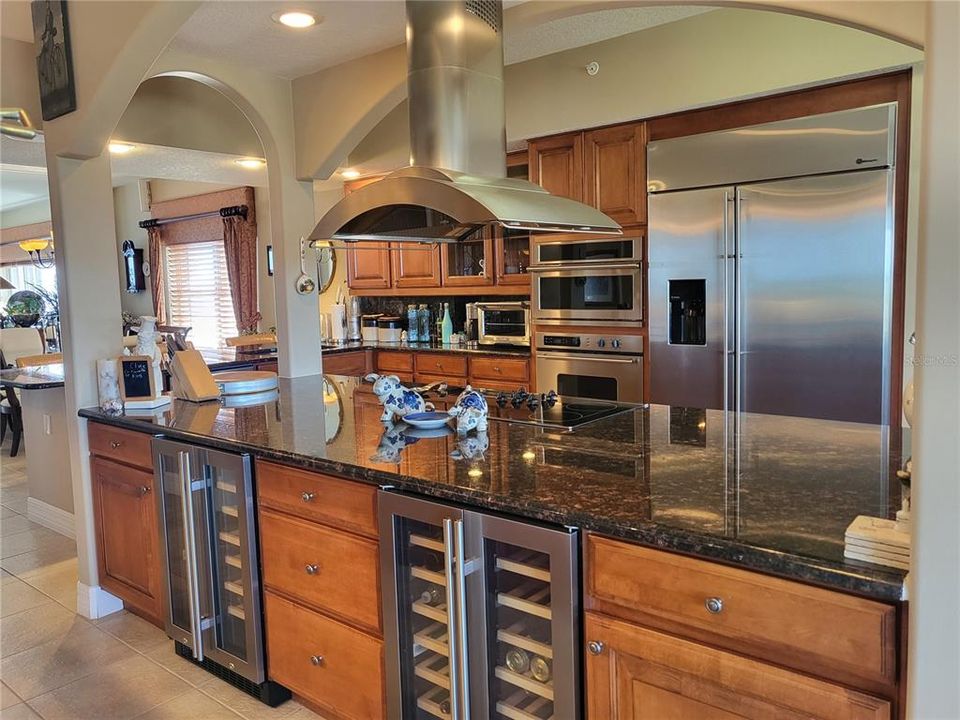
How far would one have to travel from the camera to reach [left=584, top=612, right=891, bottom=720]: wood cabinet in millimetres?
1252

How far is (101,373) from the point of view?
119 inches

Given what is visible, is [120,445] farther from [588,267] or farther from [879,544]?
[879,544]

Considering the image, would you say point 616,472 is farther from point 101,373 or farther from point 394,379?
point 101,373

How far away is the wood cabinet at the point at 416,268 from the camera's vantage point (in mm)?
5305

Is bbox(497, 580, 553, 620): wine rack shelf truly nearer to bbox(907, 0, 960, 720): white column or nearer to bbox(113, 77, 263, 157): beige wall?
bbox(907, 0, 960, 720): white column

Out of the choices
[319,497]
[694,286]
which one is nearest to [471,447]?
[319,497]

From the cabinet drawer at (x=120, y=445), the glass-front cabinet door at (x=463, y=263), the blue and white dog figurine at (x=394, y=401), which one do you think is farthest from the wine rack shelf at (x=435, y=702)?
the glass-front cabinet door at (x=463, y=263)

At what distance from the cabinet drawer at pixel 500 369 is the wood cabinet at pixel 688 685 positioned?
3035 millimetres

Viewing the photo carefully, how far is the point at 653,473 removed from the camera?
1.78m

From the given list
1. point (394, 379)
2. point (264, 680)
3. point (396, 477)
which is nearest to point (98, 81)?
point (394, 379)

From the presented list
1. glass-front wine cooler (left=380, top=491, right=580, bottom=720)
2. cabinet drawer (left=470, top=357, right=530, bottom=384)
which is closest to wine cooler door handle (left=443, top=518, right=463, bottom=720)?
glass-front wine cooler (left=380, top=491, right=580, bottom=720)

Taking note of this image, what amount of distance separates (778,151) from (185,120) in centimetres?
301

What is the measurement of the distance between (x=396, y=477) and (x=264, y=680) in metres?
→ 1.04

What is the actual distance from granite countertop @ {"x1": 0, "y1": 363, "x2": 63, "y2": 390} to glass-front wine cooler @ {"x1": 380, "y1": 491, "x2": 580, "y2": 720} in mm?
3057
